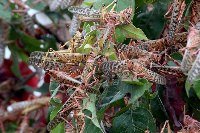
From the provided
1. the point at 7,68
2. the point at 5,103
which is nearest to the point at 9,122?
the point at 5,103

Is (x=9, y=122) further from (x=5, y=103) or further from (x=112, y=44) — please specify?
(x=112, y=44)

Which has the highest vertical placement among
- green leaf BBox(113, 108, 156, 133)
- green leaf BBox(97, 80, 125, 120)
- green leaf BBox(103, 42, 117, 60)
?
green leaf BBox(103, 42, 117, 60)

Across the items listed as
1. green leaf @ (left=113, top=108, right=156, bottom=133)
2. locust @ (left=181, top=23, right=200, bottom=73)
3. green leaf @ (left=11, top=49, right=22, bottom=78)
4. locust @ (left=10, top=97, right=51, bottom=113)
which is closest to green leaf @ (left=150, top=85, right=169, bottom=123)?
green leaf @ (left=113, top=108, right=156, bottom=133)

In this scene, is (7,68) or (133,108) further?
(7,68)

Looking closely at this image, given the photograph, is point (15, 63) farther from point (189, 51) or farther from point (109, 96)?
point (189, 51)

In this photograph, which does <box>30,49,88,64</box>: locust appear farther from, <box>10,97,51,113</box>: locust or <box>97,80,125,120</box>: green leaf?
<box>10,97,51,113</box>: locust
